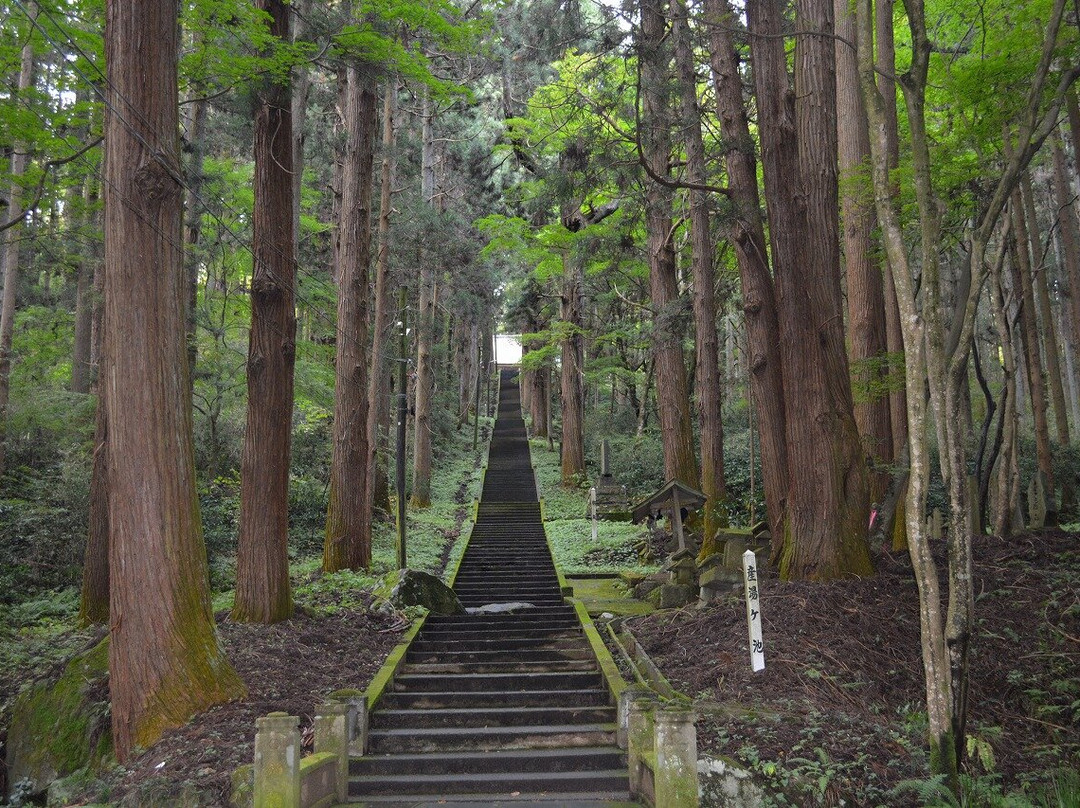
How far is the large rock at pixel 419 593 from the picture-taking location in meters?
11.9

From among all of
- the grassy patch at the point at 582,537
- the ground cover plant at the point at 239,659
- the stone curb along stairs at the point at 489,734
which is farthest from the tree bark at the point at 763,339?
the ground cover plant at the point at 239,659

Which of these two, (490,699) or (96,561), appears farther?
(96,561)

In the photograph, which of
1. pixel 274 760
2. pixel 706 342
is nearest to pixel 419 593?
pixel 274 760

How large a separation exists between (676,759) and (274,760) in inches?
111

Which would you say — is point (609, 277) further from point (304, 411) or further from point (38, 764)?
point (38, 764)

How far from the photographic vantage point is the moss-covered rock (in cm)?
700

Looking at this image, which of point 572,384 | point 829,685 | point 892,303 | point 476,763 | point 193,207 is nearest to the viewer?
point 476,763

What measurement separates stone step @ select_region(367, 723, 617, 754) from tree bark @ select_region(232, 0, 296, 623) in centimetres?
345

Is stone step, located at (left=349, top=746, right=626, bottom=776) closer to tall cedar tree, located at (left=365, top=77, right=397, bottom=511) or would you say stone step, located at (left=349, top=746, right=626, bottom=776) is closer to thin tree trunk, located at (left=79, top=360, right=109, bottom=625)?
thin tree trunk, located at (left=79, top=360, right=109, bottom=625)

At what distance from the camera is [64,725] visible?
730 cm

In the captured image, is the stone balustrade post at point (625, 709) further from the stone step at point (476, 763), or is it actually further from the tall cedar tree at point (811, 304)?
the tall cedar tree at point (811, 304)

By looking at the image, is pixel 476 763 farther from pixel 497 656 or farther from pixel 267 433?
pixel 267 433

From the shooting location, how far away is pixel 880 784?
534 cm

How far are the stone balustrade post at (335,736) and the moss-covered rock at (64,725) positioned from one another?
188cm
